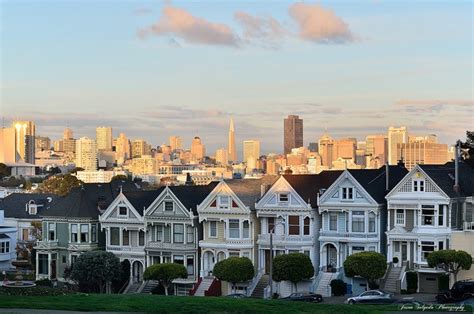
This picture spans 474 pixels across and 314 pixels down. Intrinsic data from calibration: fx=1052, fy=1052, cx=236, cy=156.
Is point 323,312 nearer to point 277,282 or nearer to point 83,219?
point 277,282

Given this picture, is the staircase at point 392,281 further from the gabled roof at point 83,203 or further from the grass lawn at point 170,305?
the gabled roof at point 83,203

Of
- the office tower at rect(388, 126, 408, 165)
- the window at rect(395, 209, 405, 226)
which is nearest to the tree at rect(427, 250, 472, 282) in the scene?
the window at rect(395, 209, 405, 226)

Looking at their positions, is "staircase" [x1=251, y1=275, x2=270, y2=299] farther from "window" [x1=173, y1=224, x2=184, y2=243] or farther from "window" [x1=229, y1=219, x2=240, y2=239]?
"window" [x1=173, y1=224, x2=184, y2=243]

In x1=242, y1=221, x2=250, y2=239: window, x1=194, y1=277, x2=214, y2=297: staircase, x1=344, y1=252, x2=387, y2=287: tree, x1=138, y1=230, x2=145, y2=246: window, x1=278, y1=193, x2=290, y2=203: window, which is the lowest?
x1=194, y1=277, x2=214, y2=297: staircase

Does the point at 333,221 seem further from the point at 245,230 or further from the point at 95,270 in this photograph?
the point at 95,270

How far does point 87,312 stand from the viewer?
1615 inches

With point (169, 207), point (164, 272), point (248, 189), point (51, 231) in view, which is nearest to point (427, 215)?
point (248, 189)

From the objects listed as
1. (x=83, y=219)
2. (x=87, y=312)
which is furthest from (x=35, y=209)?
(x=87, y=312)

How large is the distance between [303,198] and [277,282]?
5325 mm

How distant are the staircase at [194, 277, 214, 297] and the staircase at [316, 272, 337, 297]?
6939 mm

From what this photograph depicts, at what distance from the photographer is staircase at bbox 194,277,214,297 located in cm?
6234

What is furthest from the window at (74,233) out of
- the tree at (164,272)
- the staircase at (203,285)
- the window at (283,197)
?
the window at (283,197)

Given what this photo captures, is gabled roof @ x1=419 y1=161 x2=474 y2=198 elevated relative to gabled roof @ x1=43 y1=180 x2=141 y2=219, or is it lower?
elevated

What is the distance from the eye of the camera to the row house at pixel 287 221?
6181 cm
